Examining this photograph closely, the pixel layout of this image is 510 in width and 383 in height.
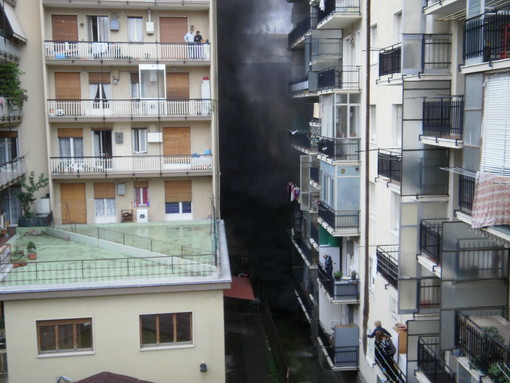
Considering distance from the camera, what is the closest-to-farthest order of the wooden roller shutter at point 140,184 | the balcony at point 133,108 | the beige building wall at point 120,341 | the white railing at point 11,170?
the beige building wall at point 120,341
the white railing at point 11,170
the balcony at point 133,108
the wooden roller shutter at point 140,184

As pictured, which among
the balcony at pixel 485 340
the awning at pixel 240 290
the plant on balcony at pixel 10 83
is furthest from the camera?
the plant on balcony at pixel 10 83

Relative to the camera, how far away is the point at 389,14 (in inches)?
722

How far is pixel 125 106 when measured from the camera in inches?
1031

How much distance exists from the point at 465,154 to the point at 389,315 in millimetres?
8070

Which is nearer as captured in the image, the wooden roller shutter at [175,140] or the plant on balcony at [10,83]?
the plant on balcony at [10,83]

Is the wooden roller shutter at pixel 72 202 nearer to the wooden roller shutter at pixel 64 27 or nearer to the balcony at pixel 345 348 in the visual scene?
the wooden roller shutter at pixel 64 27

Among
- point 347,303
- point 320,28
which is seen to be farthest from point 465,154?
point 320,28

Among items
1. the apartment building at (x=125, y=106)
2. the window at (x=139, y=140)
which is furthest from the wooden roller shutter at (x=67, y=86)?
the window at (x=139, y=140)

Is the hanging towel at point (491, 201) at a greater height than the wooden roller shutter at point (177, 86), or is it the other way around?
the wooden roller shutter at point (177, 86)

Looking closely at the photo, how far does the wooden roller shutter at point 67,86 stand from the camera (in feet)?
85.8

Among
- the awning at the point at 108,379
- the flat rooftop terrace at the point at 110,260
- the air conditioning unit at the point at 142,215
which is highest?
the air conditioning unit at the point at 142,215

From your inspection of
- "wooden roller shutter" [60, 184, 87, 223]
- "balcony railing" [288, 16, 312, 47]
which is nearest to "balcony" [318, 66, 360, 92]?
"balcony railing" [288, 16, 312, 47]

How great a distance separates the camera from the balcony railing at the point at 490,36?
1082 cm

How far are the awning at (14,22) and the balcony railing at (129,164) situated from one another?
15.8 feet
